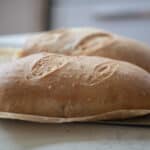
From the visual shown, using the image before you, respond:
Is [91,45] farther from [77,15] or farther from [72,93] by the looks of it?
[77,15]

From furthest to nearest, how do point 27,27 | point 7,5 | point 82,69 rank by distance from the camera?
point 27,27 < point 7,5 < point 82,69

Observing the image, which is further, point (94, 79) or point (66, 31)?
point (66, 31)

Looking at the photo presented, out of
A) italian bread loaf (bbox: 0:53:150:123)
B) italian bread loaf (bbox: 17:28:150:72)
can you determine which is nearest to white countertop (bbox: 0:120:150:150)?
italian bread loaf (bbox: 0:53:150:123)

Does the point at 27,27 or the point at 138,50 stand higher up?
the point at 27,27

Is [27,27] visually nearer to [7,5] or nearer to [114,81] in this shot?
[7,5]

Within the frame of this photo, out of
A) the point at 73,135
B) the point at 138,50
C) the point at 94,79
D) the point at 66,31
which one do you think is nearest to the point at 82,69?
the point at 94,79

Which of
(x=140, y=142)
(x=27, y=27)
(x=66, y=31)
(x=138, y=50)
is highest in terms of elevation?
(x=27, y=27)

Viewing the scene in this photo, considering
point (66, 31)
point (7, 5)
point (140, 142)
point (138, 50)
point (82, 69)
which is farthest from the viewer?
point (7, 5)

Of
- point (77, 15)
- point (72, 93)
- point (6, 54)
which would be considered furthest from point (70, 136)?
point (77, 15)
